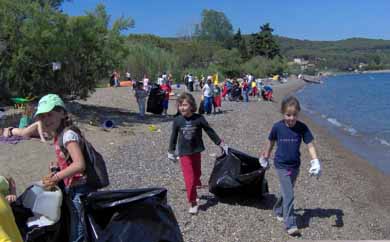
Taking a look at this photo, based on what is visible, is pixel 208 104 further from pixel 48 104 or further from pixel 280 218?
pixel 48 104

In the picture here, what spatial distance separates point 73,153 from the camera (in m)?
3.78

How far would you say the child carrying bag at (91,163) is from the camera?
3861mm

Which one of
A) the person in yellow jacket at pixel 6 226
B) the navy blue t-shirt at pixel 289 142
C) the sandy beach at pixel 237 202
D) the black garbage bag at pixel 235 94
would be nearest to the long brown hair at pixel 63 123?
the person in yellow jacket at pixel 6 226

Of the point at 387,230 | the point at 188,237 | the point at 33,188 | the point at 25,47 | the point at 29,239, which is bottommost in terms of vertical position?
the point at 387,230

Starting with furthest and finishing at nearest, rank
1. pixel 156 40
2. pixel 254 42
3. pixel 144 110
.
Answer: pixel 254 42 → pixel 156 40 → pixel 144 110

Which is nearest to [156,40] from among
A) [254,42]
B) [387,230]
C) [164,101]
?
[254,42]

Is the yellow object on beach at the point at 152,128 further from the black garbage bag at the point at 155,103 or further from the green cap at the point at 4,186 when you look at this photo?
the green cap at the point at 4,186

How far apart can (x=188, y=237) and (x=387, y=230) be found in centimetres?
328

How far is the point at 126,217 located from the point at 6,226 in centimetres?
98

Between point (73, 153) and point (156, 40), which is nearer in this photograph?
point (73, 153)

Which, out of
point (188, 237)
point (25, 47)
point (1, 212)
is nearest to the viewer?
point (1, 212)

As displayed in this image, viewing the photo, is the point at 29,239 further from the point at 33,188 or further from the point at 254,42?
the point at 254,42

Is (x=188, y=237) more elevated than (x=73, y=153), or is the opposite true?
(x=73, y=153)

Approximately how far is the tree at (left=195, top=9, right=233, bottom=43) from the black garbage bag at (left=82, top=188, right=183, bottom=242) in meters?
145
